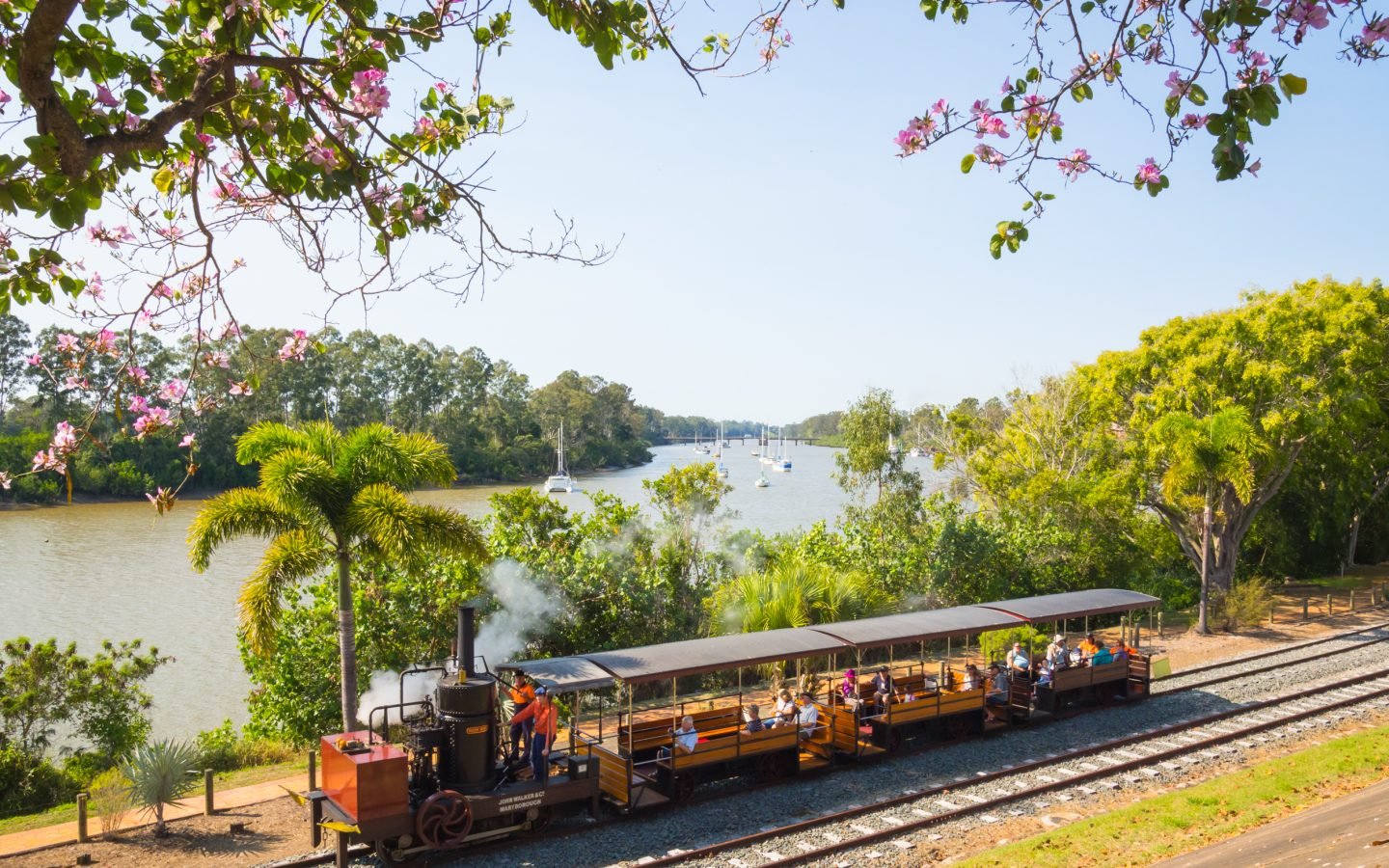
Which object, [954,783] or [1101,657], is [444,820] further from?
[1101,657]

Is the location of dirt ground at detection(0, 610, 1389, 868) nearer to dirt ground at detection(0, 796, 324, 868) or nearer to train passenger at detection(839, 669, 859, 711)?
dirt ground at detection(0, 796, 324, 868)

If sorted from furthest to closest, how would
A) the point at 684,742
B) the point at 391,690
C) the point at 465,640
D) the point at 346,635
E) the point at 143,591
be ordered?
the point at 143,591
the point at 391,690
the point at 346,635
the point at 684,742
the point at 465,640

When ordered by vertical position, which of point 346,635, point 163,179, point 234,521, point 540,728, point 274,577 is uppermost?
point 163,179

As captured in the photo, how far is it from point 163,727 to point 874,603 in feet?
50.6

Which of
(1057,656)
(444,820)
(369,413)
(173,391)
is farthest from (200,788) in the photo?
(369,413)

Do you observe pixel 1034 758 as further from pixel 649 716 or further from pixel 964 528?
pixel 964 528

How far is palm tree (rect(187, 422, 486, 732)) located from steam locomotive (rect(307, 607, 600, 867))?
3.03m

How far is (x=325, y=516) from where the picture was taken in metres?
14.4

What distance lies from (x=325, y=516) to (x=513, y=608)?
5772mm

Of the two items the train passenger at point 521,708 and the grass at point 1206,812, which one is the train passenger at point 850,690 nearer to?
the grass at point 1206,812

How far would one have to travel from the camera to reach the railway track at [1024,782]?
35.6 feet

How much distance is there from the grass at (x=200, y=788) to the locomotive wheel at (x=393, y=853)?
4.02 metres

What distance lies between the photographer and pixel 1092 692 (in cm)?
1769

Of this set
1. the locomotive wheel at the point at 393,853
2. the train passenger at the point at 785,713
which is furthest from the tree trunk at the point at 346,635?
the train passenger at the point at 785,713
